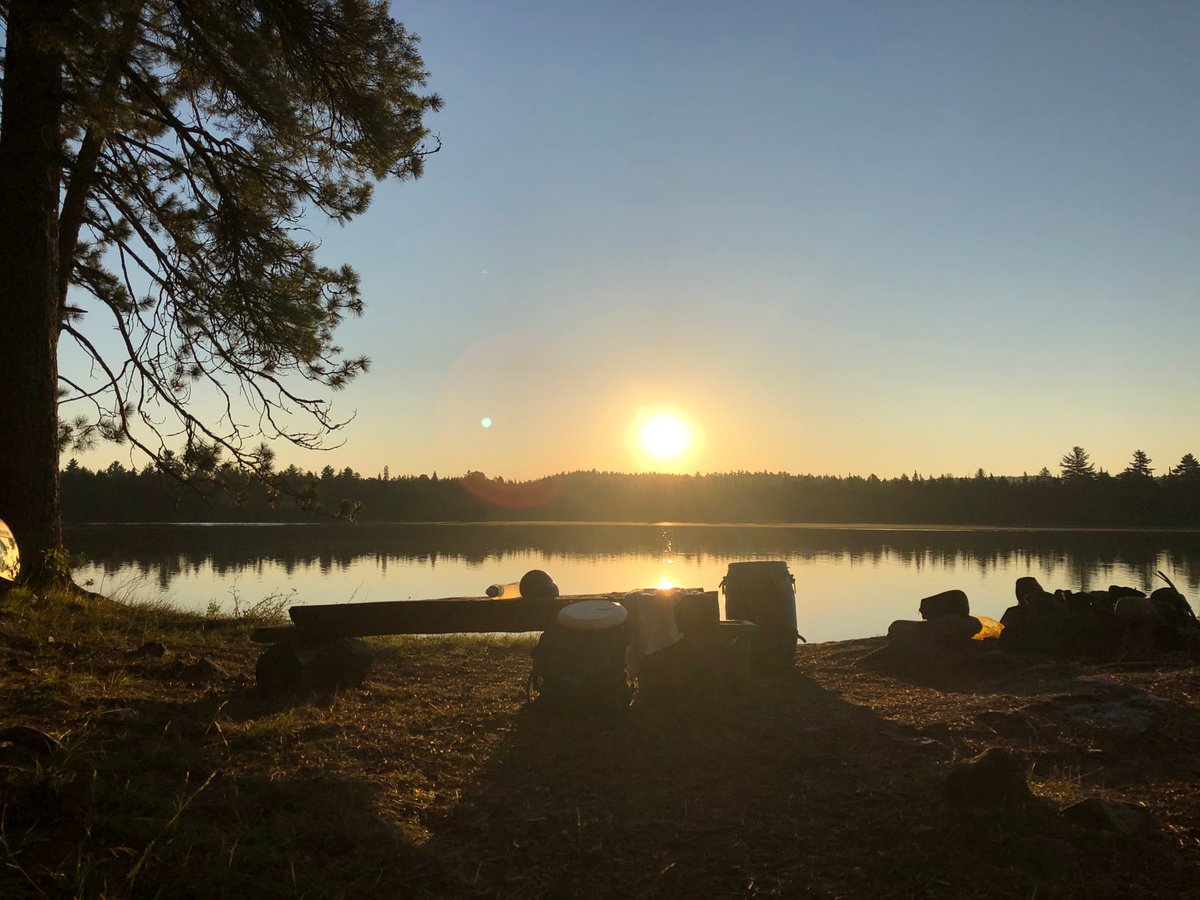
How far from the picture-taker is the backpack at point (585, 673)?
6.04 metres

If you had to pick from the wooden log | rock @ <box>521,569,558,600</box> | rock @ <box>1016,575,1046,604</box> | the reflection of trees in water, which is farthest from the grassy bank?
the reflection of trees in water

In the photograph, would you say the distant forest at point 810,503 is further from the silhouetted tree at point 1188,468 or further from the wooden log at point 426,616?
the wooden log at point 426,616

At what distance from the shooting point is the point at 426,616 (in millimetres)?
7859

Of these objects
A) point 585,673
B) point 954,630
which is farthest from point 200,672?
point 954,630

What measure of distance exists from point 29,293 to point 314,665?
196 inches

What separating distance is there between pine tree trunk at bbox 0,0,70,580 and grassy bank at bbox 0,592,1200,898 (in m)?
1.93

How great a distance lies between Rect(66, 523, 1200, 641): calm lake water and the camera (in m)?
22.2

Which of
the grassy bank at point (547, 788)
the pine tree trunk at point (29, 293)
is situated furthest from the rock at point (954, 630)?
the pine tree trunk at point (29, 293)

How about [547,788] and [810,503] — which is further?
[810,503]

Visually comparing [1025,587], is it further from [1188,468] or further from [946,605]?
[1188,468]

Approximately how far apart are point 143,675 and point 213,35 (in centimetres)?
634

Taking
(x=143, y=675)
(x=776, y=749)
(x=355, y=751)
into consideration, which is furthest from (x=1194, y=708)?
(x=143, y=675)

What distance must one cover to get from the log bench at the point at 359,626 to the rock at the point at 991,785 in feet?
10.8

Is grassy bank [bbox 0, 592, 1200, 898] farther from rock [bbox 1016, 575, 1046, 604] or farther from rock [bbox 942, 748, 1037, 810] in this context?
rock [bbox 1016, 575, 1046, 604]
